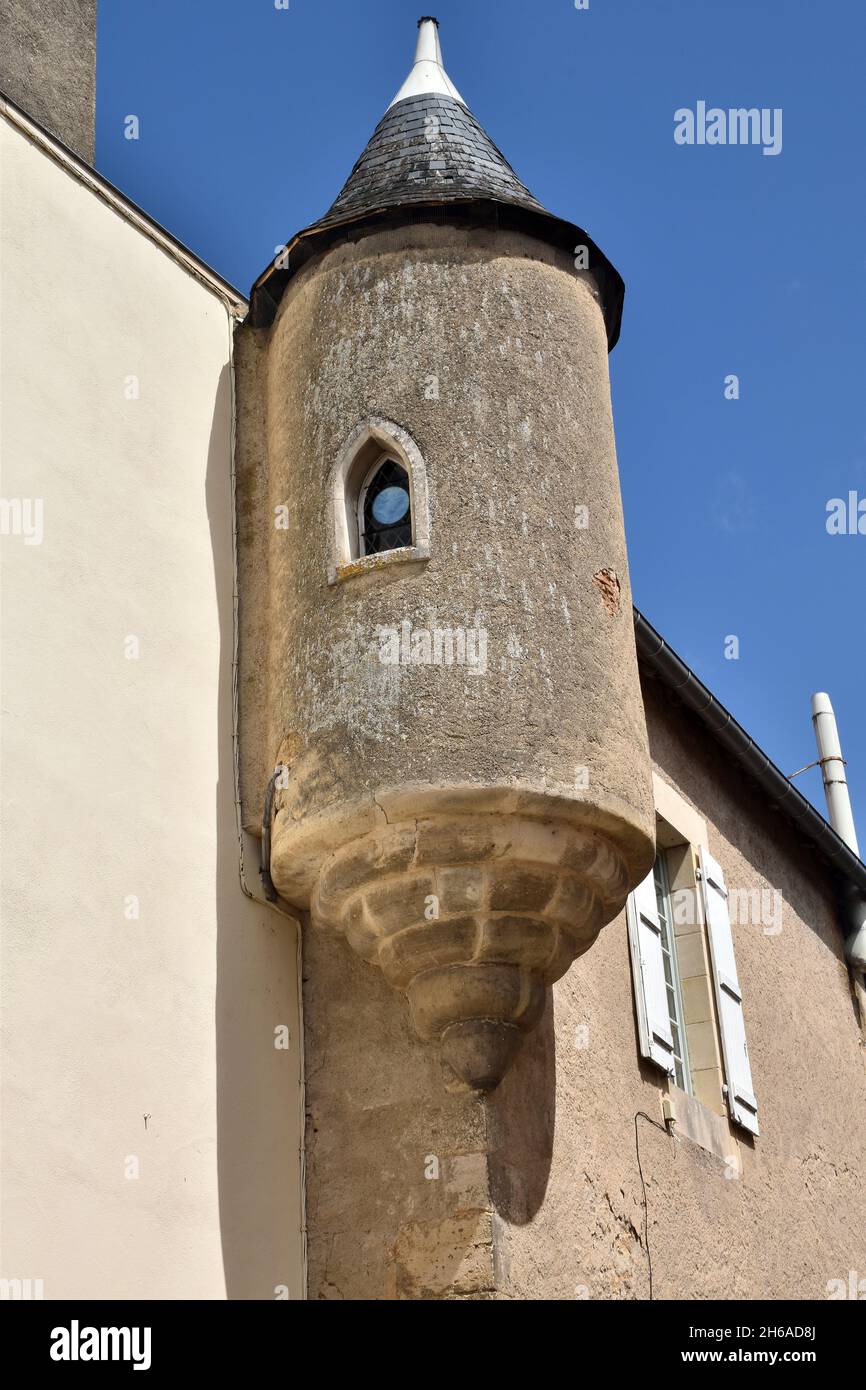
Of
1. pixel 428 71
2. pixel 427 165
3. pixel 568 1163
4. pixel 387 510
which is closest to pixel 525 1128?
pixel 568 1163

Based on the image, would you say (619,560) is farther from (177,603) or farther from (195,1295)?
(195,1295)

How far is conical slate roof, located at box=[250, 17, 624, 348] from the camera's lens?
7.29 m

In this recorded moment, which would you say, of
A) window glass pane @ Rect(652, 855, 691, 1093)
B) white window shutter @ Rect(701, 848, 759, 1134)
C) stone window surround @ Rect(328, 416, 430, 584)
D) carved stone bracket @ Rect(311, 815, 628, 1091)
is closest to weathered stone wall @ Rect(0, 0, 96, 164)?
stone window surround @ Rect(328, 416, 430, 584)

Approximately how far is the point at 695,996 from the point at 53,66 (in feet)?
18.2

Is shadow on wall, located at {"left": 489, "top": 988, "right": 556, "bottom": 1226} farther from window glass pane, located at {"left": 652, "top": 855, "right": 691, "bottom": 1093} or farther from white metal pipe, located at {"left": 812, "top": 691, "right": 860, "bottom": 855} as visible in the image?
white metal pipe, located at {"left": 812, "top": 691, "right": 860, "bottom": 855}

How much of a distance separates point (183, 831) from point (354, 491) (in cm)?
152

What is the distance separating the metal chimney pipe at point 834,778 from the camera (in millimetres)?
11938

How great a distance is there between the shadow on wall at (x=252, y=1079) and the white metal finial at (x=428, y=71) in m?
2.99

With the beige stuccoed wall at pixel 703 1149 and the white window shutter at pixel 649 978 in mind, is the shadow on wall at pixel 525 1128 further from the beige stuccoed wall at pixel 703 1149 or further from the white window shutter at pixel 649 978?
the white window shutter at pixel 649 978

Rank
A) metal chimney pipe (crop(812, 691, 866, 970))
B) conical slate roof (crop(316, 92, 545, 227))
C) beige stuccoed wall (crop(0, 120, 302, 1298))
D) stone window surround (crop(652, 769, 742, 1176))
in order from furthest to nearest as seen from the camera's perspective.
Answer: metal chimney pipe (crop(812, 691, 866, 970)) → stone window surround (crop(652, 769, 742, 1176)) → conical slate roof (crop(316, 92, 545, 227)) → beige stuccoed wall (crop(0, 120, 302, 1298))

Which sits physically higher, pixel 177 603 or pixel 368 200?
pixel 368 200

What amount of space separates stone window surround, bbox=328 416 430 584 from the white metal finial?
7.09 ft

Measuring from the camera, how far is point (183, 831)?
661cm

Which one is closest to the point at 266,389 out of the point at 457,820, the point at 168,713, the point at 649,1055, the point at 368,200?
the point at 368,200
